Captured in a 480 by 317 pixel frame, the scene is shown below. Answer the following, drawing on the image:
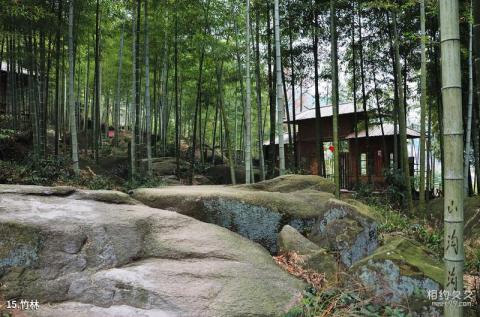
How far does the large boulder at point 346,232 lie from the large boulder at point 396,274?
0.85 meters

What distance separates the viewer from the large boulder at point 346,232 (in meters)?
4.13

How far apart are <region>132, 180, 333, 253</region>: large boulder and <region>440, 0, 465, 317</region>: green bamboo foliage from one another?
2.66m

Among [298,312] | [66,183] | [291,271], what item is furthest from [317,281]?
→ [66,183]

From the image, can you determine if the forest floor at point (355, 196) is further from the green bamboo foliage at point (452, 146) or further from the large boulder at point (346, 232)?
the green bamboo foliage at point (452, 146)

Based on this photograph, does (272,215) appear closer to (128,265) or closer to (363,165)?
(128,265)

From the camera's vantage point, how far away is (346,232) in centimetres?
420

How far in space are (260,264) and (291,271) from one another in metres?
0.41

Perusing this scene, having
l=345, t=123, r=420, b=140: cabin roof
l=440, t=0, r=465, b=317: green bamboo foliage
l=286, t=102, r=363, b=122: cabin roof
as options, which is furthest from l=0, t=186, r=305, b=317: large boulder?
l=286, t=102, r=363, b=122: cabin roof

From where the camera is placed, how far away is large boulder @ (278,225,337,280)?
12.6 feet

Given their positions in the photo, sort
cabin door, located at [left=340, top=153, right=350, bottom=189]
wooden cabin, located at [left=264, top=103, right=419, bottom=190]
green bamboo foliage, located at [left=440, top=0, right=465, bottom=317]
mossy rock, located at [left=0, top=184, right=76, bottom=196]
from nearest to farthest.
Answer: green bamboo foliage, located at [left=440, top=0, right=465, bottom=317] → mossy rock, located at [left=0, top=184, right=76, bottom=196] → wooden cabin, located at [left=264, top=103, right=419, bottom=190] → cabin door, located at [left=340, top=153, right=350, bottom=189]

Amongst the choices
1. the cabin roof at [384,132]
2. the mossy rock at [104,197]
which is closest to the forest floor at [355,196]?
the mossy rock at [104,197]

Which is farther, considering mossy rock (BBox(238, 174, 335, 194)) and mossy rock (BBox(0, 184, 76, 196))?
mossy rock (BBox(238, 174, 335, 194))

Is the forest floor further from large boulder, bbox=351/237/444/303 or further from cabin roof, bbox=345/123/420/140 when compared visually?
cabin roof, bbox=345/123/420/140

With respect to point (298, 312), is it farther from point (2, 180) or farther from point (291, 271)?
point (2, 180)
